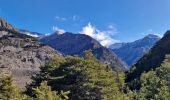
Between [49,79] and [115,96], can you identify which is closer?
[115,96]

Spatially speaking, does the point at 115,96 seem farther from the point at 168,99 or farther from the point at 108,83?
the point at 168,99

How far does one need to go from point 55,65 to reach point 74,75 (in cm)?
903

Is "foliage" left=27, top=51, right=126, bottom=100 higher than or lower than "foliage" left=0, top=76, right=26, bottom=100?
higher

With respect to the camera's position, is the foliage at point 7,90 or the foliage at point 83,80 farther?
the foliage at point 83,80

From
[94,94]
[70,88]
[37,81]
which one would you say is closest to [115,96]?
[94,94]

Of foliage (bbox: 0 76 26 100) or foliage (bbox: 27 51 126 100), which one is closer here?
foliage (bbox: 0 76 26 100)

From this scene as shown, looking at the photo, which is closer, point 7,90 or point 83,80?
point 7,90

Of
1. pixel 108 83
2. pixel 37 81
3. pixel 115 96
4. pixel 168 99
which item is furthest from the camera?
pixel 37 81

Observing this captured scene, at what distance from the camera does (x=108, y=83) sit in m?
68.8

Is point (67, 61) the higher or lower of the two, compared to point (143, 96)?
higher

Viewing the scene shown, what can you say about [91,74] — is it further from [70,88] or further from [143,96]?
[143,96]

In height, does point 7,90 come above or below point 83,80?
below

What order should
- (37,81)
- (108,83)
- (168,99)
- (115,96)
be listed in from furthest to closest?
(37,81) < (108,83) < (115,96) < (168,99)

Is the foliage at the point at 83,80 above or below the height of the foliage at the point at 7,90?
above
